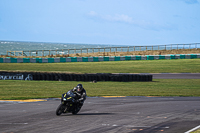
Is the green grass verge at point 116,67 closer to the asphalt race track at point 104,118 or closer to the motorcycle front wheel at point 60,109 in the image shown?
the asphalt race track at point 104,118

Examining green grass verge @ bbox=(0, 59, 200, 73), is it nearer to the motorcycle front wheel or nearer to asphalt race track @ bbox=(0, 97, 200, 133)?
asphalt race track @ bbox=(0, 97, 200, 133)

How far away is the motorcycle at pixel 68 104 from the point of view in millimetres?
12814

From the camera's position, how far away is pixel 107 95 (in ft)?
70.4

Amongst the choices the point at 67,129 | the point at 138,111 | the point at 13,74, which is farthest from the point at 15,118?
the point at 13,74

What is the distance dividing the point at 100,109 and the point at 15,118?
4305 millimetres

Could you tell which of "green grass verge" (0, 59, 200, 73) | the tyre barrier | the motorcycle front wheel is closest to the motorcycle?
the motorcycle front wheel

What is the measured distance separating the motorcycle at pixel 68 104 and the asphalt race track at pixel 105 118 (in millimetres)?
231

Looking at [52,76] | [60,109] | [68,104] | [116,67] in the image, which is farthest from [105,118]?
[116,67]

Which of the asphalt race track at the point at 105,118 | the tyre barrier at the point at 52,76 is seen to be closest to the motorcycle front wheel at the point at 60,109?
the asphalt race track at the point at 105,118

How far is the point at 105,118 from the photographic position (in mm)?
12727

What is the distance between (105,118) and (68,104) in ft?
4.86

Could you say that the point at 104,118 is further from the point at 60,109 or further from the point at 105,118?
the point at 60,109

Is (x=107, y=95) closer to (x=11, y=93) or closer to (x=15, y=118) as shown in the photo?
(x=11, y=93)

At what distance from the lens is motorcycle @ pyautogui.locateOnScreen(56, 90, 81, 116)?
42.0ft
